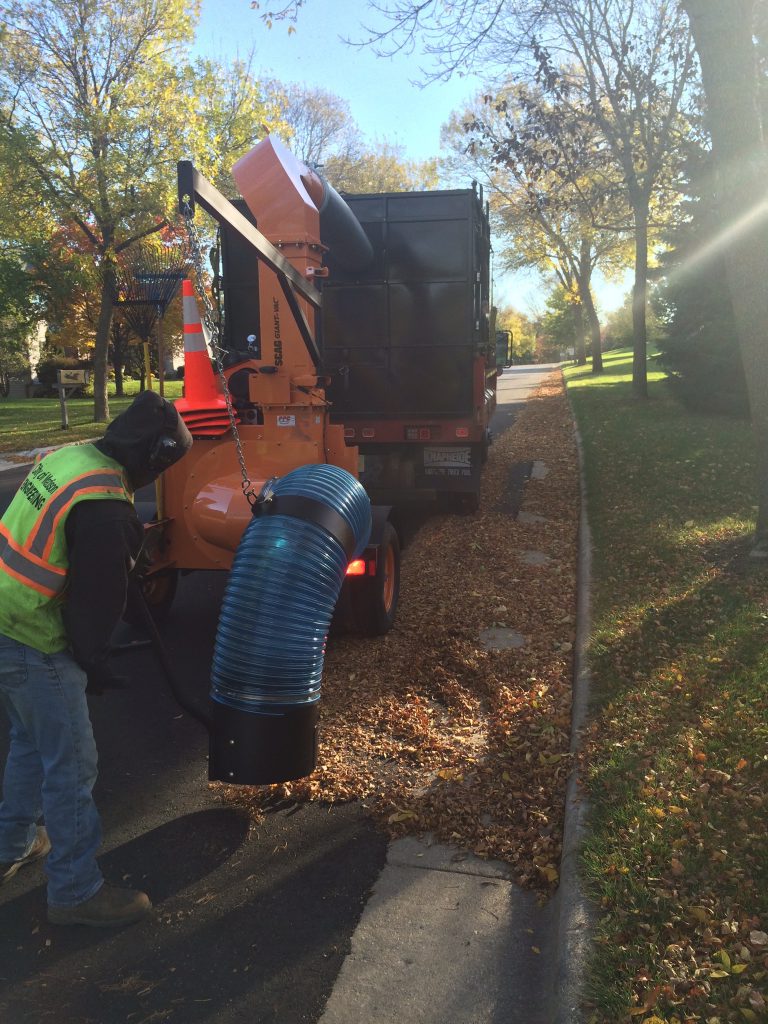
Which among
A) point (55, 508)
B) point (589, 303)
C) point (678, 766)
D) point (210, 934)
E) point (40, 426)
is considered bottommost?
point (210, 934)

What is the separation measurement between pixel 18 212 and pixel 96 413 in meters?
5.05

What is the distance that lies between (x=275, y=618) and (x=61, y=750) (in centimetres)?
93

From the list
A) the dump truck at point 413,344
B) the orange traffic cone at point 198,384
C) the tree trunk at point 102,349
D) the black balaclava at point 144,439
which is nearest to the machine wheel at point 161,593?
the orange traffic cone at point 198,384

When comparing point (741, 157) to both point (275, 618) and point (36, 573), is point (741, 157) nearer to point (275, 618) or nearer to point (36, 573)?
point (275, 618)

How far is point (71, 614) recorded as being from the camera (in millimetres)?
2781

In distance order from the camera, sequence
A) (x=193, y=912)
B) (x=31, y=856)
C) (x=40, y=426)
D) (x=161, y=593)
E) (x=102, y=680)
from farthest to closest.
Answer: (x=40, y=426), (x=161, y=593), (x=31, y=856), (x=193, y=912), (x=102, y=680)

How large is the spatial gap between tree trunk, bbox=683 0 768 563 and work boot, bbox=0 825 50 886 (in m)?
5.33

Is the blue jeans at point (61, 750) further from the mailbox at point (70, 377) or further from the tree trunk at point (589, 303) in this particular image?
the tree trunk at point (589, 303)

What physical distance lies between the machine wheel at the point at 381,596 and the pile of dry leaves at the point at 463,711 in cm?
13

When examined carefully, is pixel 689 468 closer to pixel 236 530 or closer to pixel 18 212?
pixel 236 530

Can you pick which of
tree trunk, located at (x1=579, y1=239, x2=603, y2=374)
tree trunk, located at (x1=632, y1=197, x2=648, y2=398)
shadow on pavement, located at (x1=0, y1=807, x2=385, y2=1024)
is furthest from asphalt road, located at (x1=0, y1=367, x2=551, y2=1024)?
tree trunk, located at (x1=579, y1=239, x2=603, y2=374)

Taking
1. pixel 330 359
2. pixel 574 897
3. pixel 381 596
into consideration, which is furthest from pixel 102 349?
pixel 574 897

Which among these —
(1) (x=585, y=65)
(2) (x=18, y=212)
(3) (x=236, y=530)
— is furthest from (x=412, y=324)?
(2) (x=18, y=212)

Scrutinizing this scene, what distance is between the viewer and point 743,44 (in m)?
6.10
